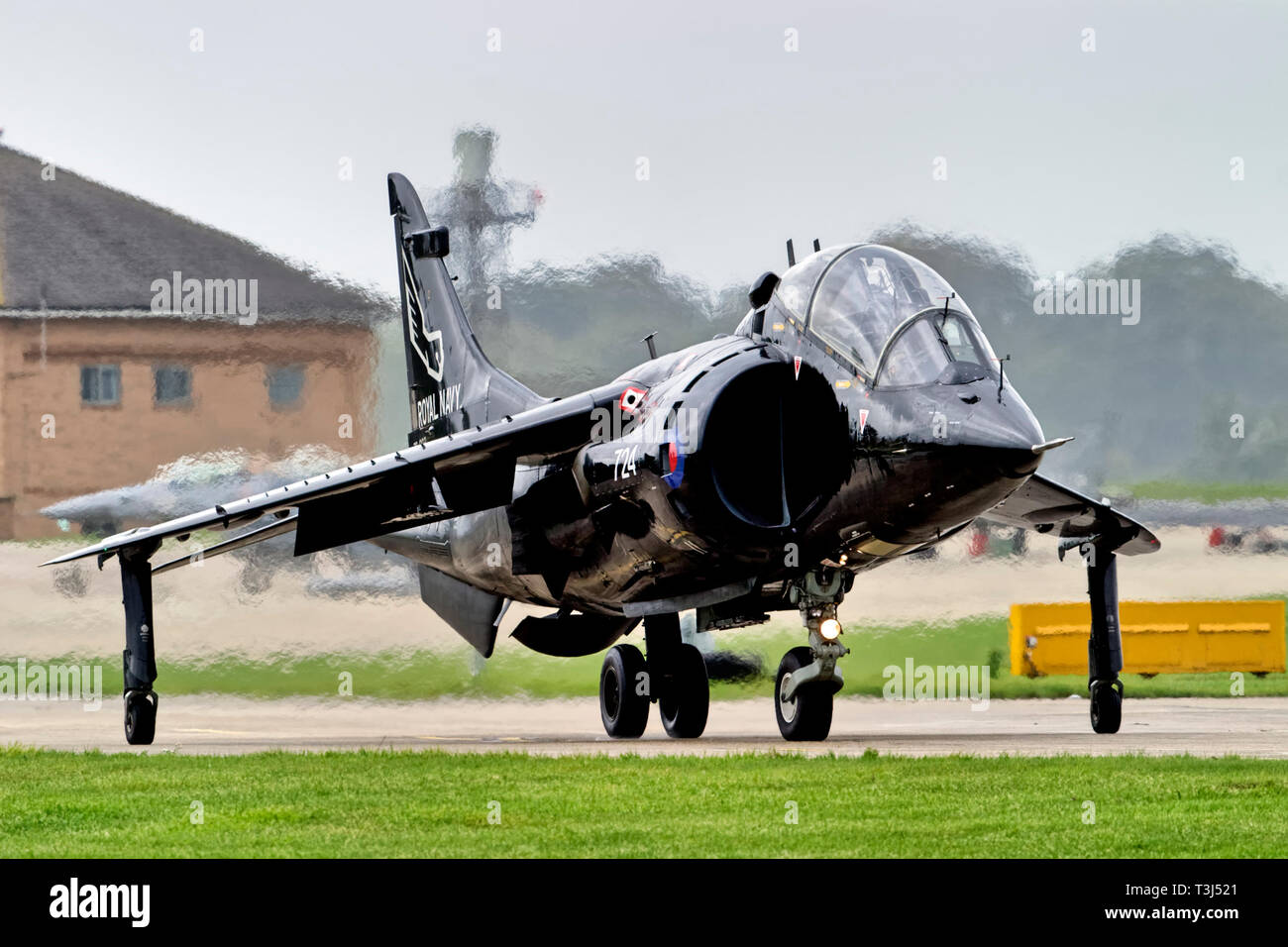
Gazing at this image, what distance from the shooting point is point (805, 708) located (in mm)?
15188

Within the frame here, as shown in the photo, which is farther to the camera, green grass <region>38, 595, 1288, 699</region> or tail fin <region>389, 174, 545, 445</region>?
green grass <region>38, 595, 1288, 699</region>

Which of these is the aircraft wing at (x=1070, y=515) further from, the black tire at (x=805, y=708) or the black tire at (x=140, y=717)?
the black tire at (x=140, y=717)

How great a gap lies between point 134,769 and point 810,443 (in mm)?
6000

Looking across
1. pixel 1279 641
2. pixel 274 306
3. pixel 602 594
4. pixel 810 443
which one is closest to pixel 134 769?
pixel 602 594

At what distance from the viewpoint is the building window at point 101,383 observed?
23.5 meters

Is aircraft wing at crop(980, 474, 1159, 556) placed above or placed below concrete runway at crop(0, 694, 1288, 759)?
above

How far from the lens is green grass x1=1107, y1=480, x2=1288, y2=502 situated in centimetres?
2247

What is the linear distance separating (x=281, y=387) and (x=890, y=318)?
34.8 ft

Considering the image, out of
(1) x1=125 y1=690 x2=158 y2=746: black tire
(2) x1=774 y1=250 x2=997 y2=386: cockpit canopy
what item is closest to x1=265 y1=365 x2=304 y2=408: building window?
(1) x1=125 y1=690 x2=158 y2=746: black tire

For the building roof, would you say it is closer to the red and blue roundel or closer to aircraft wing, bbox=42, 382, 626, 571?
aircraft wing, bbox=42, 382, 626, 571

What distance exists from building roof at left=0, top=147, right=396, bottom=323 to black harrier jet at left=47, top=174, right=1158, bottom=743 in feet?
20.6

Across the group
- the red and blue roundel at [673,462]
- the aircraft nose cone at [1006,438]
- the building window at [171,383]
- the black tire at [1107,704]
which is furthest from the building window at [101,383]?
the aircraft nose cone at [1006,438]

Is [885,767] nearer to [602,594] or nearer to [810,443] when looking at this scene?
[810,443]

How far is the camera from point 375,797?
445 inches
